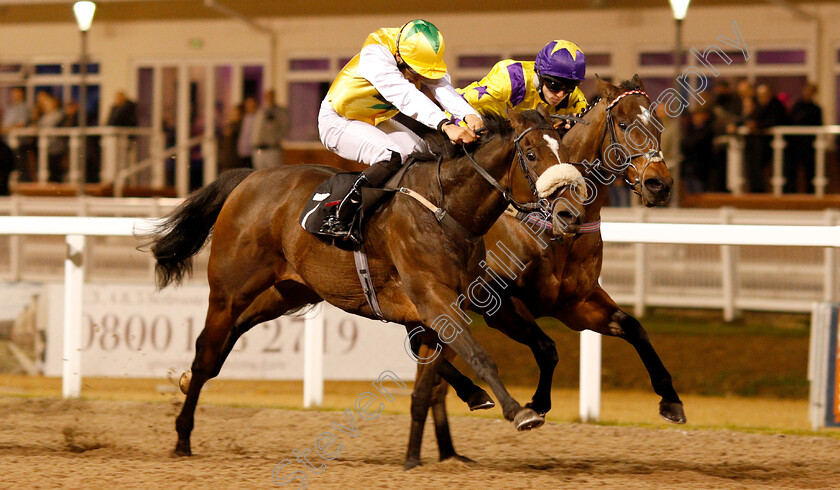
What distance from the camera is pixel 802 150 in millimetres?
9922

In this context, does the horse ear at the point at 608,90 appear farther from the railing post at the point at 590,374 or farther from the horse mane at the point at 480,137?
the railing post at the point at 590,374

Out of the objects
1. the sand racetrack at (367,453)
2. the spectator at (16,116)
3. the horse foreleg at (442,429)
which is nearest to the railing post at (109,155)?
the spectator at (16,116)

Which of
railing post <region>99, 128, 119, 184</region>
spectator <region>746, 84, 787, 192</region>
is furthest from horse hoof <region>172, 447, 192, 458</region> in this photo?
railing post <region>99, 128, 119, 184</region>

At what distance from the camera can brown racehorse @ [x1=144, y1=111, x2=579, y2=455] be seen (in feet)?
13.3

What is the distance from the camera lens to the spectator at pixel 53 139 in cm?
1189

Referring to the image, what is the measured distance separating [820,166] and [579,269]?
19.8ft

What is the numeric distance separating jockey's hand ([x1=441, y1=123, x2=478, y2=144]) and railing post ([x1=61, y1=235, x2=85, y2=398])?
3.09m

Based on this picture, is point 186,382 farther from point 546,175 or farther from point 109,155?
point 109,155

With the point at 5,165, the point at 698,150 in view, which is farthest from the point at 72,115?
the point at 698,150

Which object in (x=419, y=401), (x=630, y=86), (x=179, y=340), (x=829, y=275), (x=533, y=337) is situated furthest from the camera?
(x=829, y=275)

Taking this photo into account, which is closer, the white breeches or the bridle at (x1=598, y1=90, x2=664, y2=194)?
the bridle at (x1=598, y1=90, x2=664, y2=194)

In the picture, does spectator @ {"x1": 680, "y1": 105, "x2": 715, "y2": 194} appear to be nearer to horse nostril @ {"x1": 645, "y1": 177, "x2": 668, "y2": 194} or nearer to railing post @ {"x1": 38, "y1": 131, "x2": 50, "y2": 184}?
horse nostril @ {"x1": 645, "y1": 177, "x2": 668, "y2": 194}

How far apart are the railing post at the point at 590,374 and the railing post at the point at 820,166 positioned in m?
4.86

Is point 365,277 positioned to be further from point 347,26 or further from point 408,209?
point 347,26
